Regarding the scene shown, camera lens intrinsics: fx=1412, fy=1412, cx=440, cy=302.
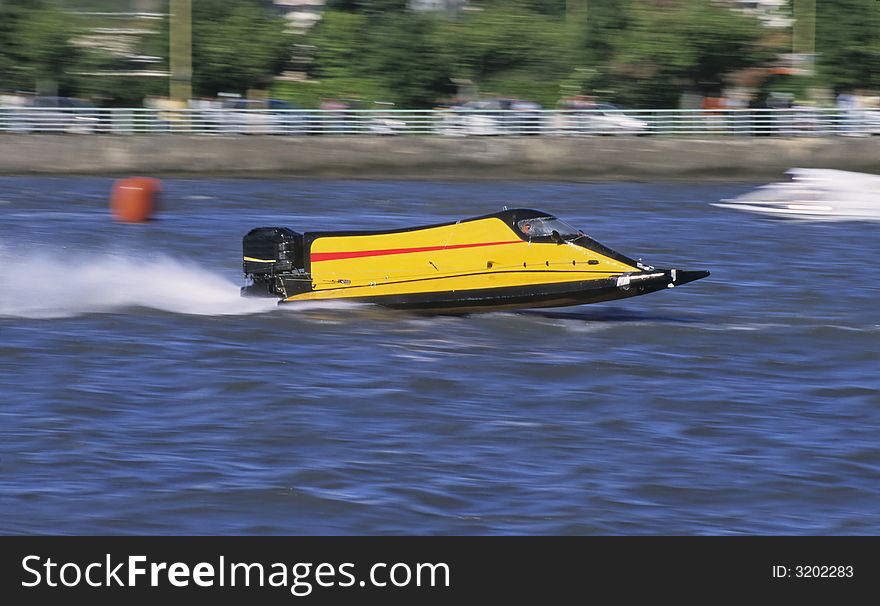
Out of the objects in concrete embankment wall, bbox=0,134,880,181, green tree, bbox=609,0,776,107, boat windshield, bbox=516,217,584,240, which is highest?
green tree, bbox=609,0,776,107

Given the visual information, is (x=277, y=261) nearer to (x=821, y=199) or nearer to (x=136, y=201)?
(x=136, y=201)

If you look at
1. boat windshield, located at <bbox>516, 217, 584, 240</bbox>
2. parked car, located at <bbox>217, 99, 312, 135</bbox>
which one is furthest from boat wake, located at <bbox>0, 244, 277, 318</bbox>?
parked car, located at <bbox>217, 99, 312, 135</bbox>

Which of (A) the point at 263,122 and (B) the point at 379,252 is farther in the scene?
(A) the point at 263,122

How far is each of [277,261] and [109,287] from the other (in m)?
3.77

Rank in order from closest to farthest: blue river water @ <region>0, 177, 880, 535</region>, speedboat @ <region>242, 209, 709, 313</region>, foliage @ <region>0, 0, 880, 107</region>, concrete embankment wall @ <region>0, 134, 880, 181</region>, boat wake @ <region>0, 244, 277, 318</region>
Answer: blue river water @ <region>0, 177, 880, 535</region>, speedboat @ <region>242, 209, 709, 313</region>, boat wake @ <region>0, 244, 277, 318</region>, concrete embankment wall @ <region>0, 134, 880, 181</region>, foliage @ <region>0, 0, 880, 107</region>

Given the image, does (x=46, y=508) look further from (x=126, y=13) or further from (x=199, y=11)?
(x=126, y=13)

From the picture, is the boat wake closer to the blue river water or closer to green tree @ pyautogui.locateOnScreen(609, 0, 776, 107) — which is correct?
the blue river water

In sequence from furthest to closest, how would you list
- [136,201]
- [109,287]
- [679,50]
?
1. [679,50]
2. [136,201]
3. [109,287]

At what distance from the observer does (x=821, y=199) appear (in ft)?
101

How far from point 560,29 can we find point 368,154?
19064mm

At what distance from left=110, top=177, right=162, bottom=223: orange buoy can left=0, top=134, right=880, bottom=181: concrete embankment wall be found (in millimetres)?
9962

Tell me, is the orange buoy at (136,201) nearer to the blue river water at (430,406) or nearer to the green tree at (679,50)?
the blue river water at (430,406)

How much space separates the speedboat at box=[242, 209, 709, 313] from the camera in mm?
16828

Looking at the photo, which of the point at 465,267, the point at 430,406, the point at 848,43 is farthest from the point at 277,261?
the point at 848,43
